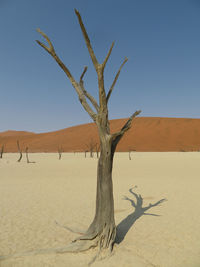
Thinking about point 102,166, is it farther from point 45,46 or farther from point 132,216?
point 132,216

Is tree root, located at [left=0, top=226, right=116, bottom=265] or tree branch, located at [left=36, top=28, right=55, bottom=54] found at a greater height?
tree branch, located at [left=36, top=28, right=55, bottom=54]

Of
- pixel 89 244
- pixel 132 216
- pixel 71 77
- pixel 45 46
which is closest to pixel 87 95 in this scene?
pixel 71 77

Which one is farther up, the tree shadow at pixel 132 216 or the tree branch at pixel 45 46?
the tree branch at pixel 45 46

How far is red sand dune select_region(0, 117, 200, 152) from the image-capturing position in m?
57.2

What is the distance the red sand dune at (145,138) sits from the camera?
5719cm

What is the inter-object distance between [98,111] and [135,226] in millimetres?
3640

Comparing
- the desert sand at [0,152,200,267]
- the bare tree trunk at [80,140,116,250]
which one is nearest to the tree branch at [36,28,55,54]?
the bare tree trunk at [80,140,116,250]

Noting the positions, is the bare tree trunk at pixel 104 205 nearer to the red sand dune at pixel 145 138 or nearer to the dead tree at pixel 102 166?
the dead tree at pixel 102 166

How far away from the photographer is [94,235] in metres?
4.59

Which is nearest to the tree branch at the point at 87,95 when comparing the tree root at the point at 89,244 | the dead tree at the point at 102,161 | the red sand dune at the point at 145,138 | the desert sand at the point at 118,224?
the dead tree at the point at 102,161

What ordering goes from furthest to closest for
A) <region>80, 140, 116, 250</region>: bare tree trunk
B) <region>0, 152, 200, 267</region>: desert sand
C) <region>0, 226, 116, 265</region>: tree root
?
<region>80, 140, 116, 250</region>: bare tree trunk
<region>0, 226, 116, 265</region>: tree root
<region>0, 152, 200, 267</region>: desert sand

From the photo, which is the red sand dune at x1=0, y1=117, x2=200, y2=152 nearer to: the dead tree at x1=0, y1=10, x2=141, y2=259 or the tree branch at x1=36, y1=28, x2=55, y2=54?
the dead tree at x1=0, y1=10, x2=141, y2=259

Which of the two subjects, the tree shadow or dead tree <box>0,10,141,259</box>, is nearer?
dead tree <box>0,10,141,259</box>

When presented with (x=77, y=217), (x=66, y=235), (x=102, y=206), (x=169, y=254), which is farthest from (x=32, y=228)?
(x=169, y=254)
